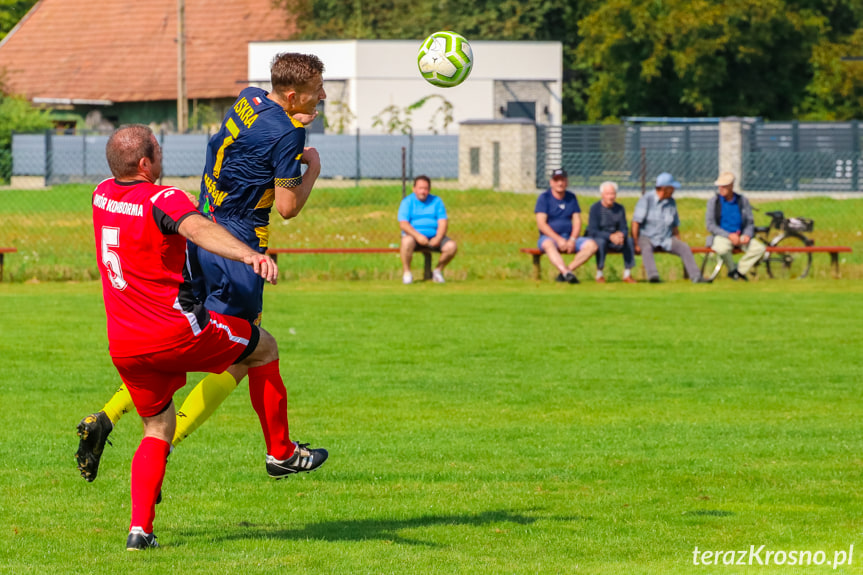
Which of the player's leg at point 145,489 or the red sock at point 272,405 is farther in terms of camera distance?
the red sock at point 272,405

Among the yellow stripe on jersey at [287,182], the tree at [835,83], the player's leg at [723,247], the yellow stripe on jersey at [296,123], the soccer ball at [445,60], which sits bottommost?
the player's leg at [723,247]

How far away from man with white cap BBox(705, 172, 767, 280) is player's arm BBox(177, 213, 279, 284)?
14.0 metres

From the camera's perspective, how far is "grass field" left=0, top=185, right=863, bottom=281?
65.1 ft

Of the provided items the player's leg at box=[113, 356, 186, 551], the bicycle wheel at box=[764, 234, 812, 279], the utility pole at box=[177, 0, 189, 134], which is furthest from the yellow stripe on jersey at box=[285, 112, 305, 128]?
the utility pole at box=[177, 0, 189, 134]

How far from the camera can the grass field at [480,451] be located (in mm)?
5797

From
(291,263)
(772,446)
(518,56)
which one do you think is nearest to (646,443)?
(772,446)

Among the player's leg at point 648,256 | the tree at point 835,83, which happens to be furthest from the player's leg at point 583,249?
the tree at point 835,83

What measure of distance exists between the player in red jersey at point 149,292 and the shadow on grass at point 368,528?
23.5 inches

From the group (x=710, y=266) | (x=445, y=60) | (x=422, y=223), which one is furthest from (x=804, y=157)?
(x=445, y=60)

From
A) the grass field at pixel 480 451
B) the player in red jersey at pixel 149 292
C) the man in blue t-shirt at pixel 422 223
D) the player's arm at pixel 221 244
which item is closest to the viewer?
the player's arm at pixel 221 244

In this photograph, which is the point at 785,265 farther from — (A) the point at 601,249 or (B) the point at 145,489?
(B) the point at 145,489

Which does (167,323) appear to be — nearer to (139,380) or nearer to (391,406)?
(139,380)

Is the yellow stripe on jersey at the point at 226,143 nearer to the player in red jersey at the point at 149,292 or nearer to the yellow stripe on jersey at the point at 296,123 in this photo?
the yellow stripe on jersey at the point at 296,123

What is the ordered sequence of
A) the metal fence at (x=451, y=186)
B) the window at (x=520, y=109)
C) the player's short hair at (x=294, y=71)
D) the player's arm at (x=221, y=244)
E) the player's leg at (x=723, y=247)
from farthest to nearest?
the window at (x=520, y=109) < the metal fence at (x=451, y=186) < the player's leg at (x=723, y=247) < the player's short hair at (x=294, y=71) < the player's arm at (x=221, y=244)
